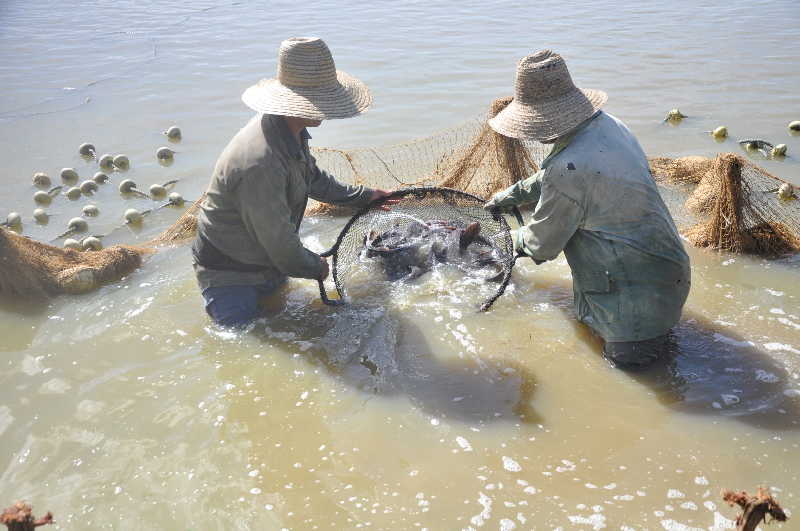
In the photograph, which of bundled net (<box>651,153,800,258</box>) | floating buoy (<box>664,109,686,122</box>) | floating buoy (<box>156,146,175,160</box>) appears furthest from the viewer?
floating buoy (<box>664,109,686,122</box>)

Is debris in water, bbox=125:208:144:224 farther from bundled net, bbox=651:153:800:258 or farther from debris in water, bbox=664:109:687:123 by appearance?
debris in water, bbox=664:109:687:123

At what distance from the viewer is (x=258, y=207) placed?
3.77 metres

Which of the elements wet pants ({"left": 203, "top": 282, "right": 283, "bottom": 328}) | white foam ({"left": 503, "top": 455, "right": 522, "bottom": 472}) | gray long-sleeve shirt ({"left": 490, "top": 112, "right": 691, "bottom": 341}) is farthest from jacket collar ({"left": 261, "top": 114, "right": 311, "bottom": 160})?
white foam ({"left": 503, "top": 455, "right": 522, "bottom": 472})

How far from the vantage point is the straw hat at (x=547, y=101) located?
332cm

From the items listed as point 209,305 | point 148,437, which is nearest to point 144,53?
point 209,305

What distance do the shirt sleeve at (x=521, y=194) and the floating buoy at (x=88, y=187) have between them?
4525 mm

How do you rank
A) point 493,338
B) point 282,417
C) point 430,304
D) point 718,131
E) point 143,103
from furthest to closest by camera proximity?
point 143,103 < point 718,131 < point 430,304 < point 493,338 < point 282,417

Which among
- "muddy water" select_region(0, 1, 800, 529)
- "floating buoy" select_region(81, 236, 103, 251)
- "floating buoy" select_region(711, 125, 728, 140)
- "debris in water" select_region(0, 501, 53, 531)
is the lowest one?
"muddy water" select_region(0, 1, 800, 529)

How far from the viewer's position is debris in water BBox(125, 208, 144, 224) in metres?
6.09

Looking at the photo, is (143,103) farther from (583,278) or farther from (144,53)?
(583,278)

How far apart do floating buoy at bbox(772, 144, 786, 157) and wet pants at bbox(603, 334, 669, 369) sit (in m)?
4.09

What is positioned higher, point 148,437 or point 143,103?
point 143,103

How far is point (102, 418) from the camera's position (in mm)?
3633

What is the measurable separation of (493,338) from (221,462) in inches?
73.2
